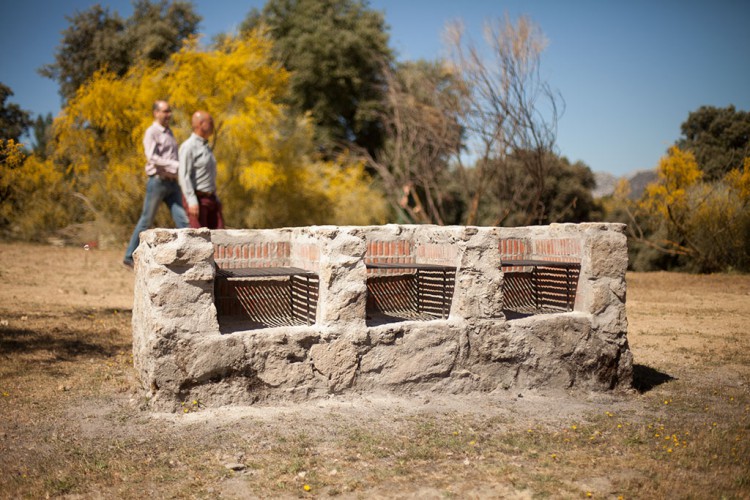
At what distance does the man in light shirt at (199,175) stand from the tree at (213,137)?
10.1 m

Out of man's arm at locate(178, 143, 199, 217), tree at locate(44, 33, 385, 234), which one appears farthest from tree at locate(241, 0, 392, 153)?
man's arm at locate(178, 143, 199, 217)

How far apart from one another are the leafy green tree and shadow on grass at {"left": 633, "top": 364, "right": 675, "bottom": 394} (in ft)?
39.8

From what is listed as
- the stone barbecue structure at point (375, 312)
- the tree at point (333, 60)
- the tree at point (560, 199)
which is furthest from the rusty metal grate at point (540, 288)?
the tree at point (333, 60)

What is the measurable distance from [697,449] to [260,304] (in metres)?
3.64

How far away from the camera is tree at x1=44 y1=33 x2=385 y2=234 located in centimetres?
1695

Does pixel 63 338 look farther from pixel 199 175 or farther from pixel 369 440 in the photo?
pixel 369 440

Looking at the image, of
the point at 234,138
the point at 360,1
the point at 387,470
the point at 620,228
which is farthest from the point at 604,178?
the point at 387,470

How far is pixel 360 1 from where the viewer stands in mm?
28703

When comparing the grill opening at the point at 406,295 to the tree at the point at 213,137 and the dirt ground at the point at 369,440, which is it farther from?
the tree at the point at 213,137

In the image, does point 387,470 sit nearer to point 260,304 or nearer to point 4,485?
point 4,485

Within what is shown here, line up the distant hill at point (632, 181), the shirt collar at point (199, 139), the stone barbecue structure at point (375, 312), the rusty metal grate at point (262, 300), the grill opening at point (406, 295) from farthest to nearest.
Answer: the distant hill at point (632, 181)
the shirt collar at point (199, 139)
the grill opening at point (406, 295)
the rusty metal grate at point (262, 300)
the stone barbecue structure at point (375, 312)

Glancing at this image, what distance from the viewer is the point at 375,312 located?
6555 mm

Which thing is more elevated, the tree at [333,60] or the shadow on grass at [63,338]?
the tree at [333,60]

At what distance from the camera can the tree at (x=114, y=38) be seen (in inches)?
993
